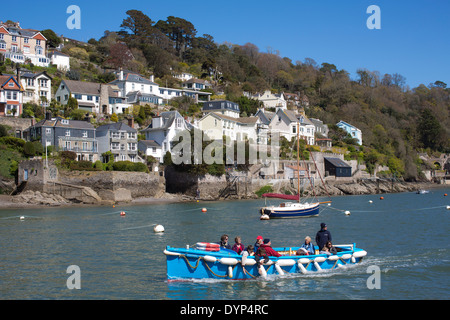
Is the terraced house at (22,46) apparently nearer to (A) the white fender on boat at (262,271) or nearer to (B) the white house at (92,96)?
(B) the white house at (92,96)

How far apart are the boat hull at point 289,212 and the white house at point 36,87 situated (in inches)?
1922

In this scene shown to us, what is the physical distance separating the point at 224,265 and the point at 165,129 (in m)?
51.6

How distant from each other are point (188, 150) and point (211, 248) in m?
44.6

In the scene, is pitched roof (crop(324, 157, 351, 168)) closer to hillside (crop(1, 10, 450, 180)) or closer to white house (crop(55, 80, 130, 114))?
hillside (crop(1, 10, 450, 180))

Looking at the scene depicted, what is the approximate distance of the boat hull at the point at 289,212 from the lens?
133 feet

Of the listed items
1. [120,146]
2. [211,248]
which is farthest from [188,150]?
[211,248]

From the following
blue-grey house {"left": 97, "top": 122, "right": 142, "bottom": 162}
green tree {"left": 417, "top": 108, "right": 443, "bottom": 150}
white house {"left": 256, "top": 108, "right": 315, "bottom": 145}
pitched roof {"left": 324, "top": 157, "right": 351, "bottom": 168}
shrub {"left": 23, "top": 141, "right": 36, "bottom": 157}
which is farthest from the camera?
green tree {"left": 417, "top": 108, "right": 443, "bottom": 150}

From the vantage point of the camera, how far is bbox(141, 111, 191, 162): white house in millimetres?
68438

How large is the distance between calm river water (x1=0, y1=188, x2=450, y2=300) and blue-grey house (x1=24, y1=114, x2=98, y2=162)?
52.0ft

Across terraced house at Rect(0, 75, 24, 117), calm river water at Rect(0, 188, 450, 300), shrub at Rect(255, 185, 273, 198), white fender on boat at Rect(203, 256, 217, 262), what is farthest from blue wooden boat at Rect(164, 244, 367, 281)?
terraced house at Rect(0, 75, 24, 117)

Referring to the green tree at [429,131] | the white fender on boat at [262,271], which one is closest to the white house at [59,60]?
the white fender on boat at [262,271]

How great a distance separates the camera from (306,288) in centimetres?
1792

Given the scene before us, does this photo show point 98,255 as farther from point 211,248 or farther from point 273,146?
point 273,146

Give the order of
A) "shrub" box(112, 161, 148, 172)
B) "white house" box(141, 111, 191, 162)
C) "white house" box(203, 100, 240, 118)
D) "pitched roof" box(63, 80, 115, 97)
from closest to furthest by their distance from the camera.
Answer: "shrub" box(112, 161, 148, 172), "white house" box(141, 111, 191, 162), "pitched roof" box(63, 80, 115, 97), "white house" box(203, 100, 240, 118)
